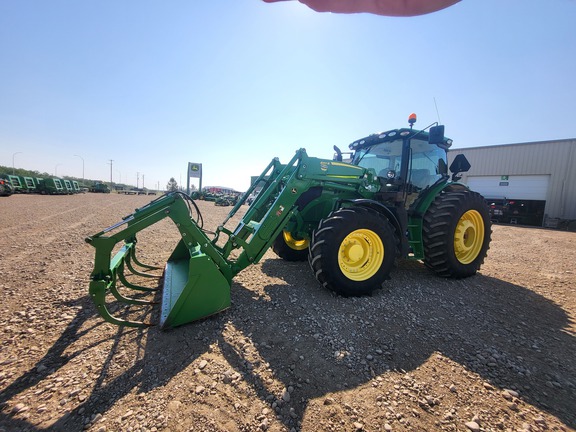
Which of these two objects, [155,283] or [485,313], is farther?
[155,283]

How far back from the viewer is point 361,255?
3.67 m

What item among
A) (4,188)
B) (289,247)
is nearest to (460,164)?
(289,247)

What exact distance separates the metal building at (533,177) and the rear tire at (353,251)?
18.1 meters

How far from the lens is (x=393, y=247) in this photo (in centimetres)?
364

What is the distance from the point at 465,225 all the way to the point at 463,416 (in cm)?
357

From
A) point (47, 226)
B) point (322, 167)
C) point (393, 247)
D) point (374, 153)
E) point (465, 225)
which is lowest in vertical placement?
point (47, 226)

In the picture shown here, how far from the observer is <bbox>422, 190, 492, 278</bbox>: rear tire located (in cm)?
412

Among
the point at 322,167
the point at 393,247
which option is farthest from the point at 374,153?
the point at 393,247

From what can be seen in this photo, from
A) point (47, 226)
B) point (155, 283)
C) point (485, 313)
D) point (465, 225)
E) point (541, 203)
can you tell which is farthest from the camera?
point (541, 203)

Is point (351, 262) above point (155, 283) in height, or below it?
above

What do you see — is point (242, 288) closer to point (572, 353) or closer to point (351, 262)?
point (351, 262)

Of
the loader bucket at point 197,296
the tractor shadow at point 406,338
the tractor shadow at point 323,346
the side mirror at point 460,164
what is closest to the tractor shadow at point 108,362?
the tractor shadow at point 323,346

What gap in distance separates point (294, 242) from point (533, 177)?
67.7 ft

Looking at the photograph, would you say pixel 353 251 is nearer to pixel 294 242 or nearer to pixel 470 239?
pixel 294 242
